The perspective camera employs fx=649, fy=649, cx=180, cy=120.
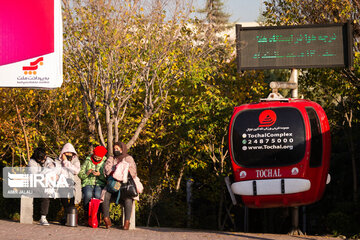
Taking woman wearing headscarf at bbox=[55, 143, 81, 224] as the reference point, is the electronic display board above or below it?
above

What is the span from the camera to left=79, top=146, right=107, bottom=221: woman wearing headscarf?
42.6 feet

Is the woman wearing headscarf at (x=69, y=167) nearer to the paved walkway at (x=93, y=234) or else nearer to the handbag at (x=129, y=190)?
the paved walkway at (x=93, y=234)

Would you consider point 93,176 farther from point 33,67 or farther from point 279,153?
point 33,67

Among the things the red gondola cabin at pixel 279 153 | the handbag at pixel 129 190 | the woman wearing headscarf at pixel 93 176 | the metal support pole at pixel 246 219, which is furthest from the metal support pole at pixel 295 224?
the metal support pole at pixel 246 219

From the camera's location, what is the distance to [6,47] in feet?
24.1

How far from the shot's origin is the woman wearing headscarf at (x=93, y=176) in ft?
42.6

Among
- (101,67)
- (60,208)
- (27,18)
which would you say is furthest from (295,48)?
(27,18)

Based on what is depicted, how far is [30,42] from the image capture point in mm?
7391

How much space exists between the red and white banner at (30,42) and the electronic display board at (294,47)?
770 cm

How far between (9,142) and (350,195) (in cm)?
1199

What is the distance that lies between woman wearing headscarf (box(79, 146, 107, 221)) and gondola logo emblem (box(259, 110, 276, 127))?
3.40 meters

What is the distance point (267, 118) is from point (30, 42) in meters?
7.33

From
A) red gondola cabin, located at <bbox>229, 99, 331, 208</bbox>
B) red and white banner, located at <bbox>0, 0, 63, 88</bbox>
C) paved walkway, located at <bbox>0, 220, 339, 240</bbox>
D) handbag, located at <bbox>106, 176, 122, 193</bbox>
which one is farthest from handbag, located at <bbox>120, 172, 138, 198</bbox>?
red and white banner, located at <bbox>0, 0, 63, 88</bbox>

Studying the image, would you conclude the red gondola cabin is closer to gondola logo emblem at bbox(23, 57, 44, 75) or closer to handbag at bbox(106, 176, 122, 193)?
handbag at bbox(106, 176, 122, 193)
